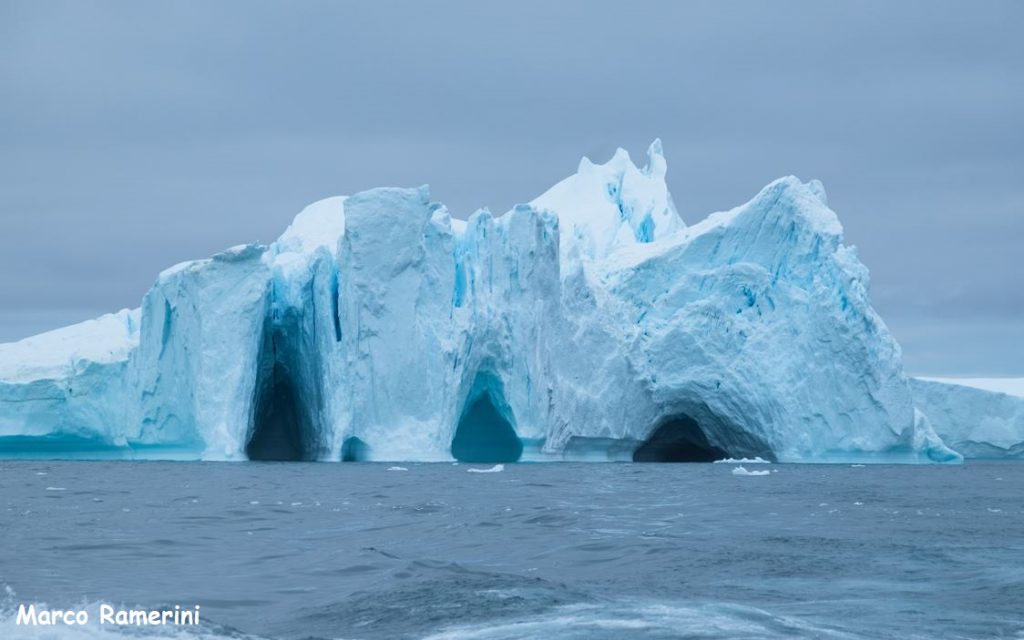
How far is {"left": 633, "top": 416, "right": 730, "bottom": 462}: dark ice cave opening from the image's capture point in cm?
3309

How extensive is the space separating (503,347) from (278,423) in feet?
26.3

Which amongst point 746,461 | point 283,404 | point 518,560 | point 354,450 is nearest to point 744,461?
point 746,461

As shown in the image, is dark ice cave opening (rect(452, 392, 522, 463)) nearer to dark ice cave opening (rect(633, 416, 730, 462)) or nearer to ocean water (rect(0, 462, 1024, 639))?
dark ice cave opening (rect(633, 416, 730, 462))

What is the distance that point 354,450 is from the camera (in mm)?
28359

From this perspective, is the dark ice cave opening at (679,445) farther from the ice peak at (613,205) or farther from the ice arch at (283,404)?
the ice arch at (283,404)

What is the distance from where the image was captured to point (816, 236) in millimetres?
27922

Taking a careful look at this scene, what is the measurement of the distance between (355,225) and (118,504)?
1286 cm

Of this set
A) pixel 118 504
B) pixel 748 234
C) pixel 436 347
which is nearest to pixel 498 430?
pixel 436 347

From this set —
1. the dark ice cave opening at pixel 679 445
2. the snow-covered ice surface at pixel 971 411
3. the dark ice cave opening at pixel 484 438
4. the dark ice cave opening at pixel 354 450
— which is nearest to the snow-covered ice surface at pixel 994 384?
the snow-covered ice surface at pixel 971 411

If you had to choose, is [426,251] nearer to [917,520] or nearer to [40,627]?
[917,520]

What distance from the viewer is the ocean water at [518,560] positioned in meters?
7.54

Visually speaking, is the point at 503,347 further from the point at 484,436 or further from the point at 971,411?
the point at 971,411

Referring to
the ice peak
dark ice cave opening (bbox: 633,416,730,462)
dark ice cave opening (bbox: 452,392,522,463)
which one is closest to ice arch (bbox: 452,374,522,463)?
dark ice cave opening (bbox: 452,392,522,463)

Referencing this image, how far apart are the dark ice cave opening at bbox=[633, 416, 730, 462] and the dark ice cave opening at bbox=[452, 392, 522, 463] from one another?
3.21m
